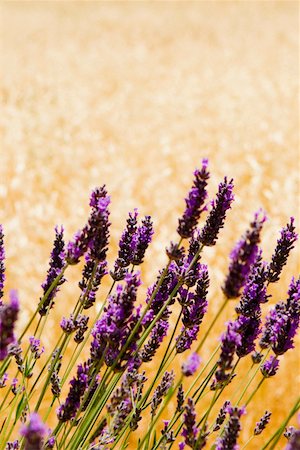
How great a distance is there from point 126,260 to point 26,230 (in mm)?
3818

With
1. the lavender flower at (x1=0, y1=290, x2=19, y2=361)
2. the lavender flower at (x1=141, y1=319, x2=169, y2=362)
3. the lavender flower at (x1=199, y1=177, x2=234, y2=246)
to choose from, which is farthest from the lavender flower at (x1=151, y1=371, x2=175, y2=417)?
the lavender flower at (x1=0, y1=290, x2=19, y2=361)

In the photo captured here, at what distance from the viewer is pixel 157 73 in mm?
10156

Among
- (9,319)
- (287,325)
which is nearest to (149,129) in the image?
(287,325)

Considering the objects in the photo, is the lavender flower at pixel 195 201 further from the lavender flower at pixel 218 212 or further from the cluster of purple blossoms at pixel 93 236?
the cluster of purple blossoms at pixel 93 236

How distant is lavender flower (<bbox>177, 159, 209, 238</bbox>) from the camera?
4.09 ft

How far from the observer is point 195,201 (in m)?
1.27

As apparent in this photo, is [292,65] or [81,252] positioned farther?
[292,65]

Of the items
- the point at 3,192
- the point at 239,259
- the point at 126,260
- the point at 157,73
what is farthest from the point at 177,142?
the point at 239,259

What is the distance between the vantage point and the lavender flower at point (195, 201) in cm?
125

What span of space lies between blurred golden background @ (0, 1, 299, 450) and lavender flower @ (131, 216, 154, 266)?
75.3 inches

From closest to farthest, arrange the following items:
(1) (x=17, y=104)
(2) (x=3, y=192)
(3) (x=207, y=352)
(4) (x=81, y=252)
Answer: (4) (x=81, y=252)
(3) (x=207, y=352)
(2) (x=3, y=192)
(1) (x=17, y=104)

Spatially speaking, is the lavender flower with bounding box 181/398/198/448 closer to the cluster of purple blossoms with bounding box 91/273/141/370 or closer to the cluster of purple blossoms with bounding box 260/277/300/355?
the cluster of purple blossoms with bounding box 91/273/141/370

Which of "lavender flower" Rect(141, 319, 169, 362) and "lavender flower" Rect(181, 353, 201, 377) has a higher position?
"lavender flower" Rect(141, 319, 169, 362)

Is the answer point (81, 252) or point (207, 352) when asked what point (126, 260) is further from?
point (207, 352)
